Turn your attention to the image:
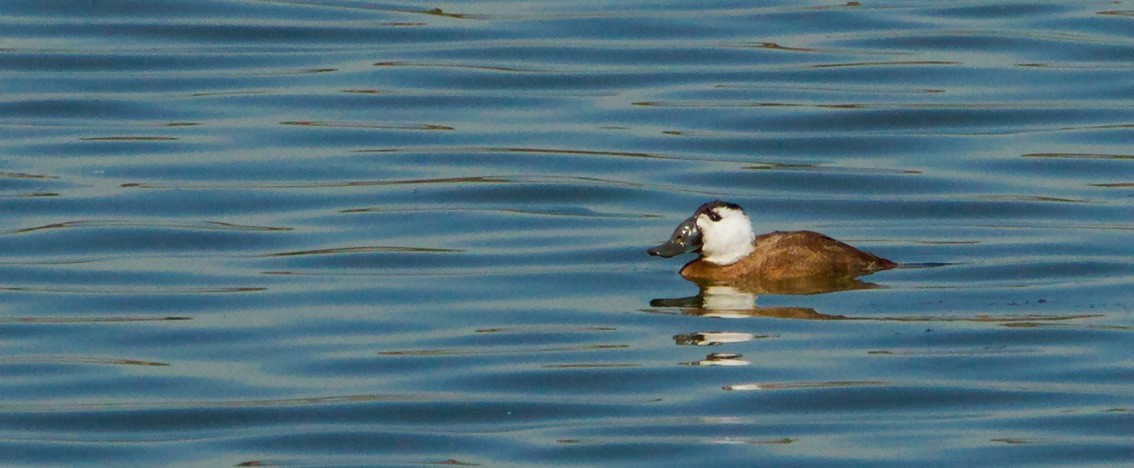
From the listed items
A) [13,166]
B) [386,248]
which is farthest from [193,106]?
[386,248]

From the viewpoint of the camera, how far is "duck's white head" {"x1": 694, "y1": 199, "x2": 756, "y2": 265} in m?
13.2

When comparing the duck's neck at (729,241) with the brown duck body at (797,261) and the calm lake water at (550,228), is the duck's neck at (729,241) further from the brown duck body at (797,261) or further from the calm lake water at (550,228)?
the calm lake water at (550,228)

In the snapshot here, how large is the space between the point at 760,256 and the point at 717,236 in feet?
0.82

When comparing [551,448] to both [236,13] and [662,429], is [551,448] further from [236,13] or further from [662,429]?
[236,13]

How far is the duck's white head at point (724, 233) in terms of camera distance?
13.2 meters

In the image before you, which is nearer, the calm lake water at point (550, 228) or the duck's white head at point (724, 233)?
the calm lake water at point (550, 228)

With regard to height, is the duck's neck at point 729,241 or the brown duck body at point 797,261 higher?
the duck's neck at point 729,241

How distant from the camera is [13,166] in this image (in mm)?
16234

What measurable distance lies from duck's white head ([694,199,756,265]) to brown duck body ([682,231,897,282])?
0.04 metres

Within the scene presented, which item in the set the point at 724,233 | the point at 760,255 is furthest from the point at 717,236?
the point at 760,255

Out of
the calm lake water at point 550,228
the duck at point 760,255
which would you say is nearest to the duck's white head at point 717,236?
the duck at point 760,255

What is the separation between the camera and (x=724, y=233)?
13.2 metres

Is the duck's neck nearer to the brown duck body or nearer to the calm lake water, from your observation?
the brown duck body

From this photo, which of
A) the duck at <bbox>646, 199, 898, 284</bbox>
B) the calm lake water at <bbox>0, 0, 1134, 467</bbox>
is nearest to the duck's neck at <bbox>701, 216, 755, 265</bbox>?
the duck at <bbox>646, 199, 898, 284</bbox>
